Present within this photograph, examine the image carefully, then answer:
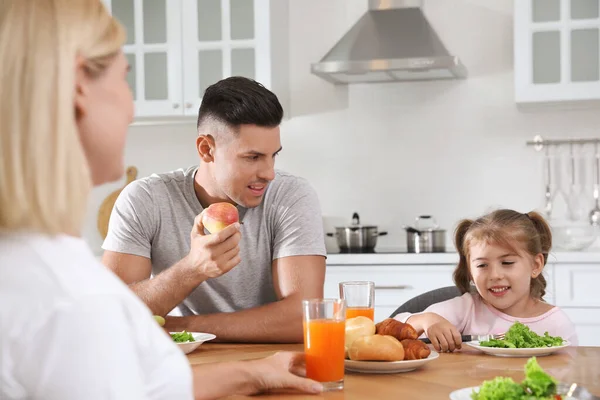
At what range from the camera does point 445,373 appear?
1520mm

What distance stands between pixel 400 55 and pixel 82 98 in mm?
3328

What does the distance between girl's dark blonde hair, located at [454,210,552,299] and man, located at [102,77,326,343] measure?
1.37ft

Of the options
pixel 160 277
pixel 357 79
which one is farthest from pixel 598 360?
pixel 357 79

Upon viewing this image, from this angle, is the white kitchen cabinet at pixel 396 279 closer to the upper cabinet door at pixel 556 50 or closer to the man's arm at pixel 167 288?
the upper cabinet door at pixel 556 50

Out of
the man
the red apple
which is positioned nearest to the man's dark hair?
the man

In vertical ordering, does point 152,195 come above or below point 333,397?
above

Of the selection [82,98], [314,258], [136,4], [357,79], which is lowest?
[314,258]

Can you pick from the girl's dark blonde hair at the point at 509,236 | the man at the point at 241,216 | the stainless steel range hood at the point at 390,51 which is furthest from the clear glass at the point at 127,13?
the girl's dark blonde hair at the point at 509,236

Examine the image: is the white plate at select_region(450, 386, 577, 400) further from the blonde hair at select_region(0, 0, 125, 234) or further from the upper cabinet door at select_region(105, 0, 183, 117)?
the upper cabinet door at select_region(105, 0, 183, 117)

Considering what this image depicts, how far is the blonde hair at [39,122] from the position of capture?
75cm

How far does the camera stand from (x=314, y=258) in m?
2.26

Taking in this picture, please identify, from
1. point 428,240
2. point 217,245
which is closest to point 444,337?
point 217,245

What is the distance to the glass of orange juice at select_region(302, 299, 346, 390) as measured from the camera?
1.39 meters

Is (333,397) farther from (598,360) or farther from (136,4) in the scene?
(136,4)
